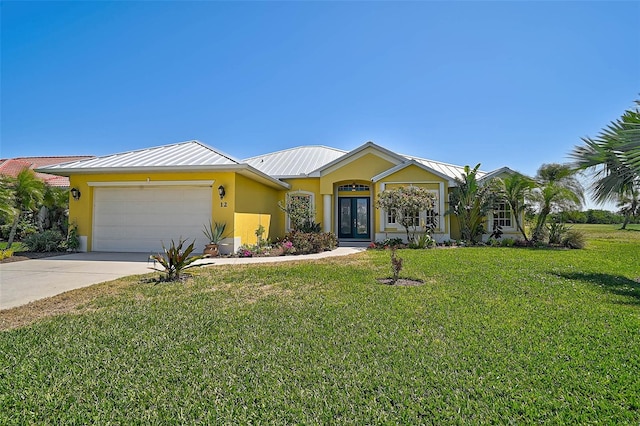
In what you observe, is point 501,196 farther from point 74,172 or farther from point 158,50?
point 74,172

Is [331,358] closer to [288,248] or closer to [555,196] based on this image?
[288,248]

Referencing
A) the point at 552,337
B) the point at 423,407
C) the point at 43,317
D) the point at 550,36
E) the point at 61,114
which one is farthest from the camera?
the point at 61,114

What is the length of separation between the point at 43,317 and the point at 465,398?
6340mm

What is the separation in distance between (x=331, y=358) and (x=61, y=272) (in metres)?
9.13

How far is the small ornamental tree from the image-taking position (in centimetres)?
1505

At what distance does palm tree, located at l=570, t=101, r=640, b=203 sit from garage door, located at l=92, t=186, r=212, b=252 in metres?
13.1

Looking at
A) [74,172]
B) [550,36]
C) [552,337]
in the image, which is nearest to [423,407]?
[552,337]

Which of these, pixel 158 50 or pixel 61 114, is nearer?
pixel 158 50

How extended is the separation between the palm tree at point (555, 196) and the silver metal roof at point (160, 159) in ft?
49.3

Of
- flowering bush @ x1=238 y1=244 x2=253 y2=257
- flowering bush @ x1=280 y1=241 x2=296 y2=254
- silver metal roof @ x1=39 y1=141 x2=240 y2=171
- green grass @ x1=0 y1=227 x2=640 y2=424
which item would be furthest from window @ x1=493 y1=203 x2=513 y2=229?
silver metal roof @ x1=39 y1=141 x2=240 y2=171

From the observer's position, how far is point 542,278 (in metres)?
8.18

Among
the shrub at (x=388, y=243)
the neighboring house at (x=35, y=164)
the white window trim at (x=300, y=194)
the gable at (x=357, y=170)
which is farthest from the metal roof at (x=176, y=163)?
the neighboring house at (x=35, y=164)

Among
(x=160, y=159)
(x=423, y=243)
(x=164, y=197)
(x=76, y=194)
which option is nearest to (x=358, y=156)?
(x=423, y=243)

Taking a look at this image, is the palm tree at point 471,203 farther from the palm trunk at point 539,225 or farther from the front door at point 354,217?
the front door at point 354,217
